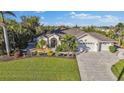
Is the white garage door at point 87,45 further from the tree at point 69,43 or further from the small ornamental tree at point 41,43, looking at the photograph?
the small ornamental tree at point 41,43

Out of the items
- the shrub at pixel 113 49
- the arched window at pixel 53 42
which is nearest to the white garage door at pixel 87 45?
the shrub at pixel 113 49

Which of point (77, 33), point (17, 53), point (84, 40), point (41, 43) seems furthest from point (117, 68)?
point (17, 53)

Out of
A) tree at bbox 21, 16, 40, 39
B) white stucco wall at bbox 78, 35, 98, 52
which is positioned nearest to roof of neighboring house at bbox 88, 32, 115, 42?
white stucco wall at bbox 78, 35, 98, 52

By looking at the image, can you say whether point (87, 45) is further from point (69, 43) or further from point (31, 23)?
point (31, 23)
